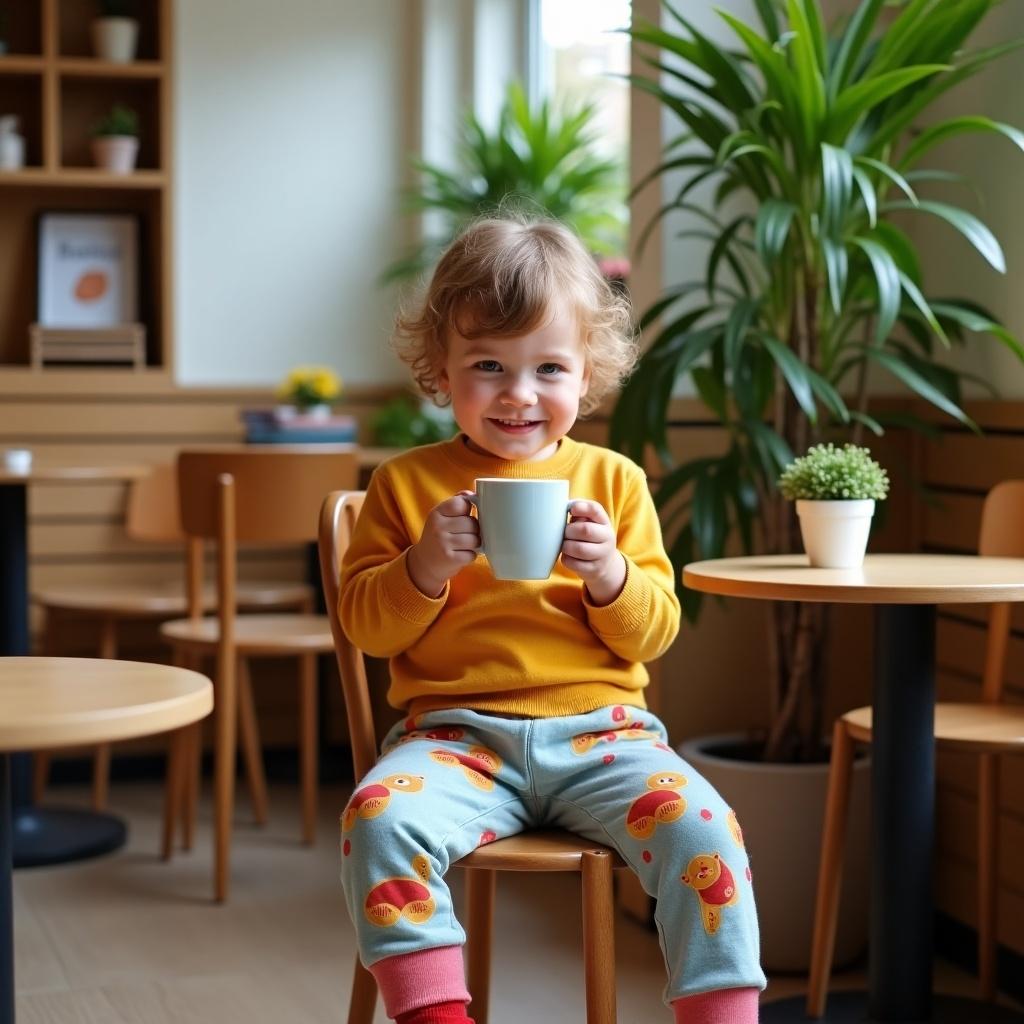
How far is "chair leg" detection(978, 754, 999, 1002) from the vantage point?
2.44 m

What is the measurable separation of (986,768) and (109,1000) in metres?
1.42

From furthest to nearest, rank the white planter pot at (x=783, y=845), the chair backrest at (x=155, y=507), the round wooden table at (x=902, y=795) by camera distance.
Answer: the chair backrest at (x=155, y=507), the white planter pot at (x=783, y=845), the round wooden table at (x=902, y=795)

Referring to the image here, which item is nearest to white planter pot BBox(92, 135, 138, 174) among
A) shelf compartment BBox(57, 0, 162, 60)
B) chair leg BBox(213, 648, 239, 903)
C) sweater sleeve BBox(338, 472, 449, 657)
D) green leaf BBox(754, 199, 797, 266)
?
shelf compartment BBox(57, 0, 162, 60)

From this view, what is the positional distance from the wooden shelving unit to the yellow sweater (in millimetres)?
2611

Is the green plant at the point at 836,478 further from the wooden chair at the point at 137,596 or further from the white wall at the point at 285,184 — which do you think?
the white wall at the point at 285,184

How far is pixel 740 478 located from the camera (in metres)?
2.64

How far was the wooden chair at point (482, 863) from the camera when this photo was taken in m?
1.60

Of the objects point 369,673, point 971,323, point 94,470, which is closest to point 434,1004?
point 971,323

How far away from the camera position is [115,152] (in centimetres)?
417

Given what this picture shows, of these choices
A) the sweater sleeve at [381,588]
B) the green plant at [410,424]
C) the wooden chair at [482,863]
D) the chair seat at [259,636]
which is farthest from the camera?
the green plant at [410,424]

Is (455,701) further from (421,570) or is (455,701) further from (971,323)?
(971,323)

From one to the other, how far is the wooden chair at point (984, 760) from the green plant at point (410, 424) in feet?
5.88

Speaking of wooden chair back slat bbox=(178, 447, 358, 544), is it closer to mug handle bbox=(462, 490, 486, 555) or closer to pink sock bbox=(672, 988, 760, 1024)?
mug handle bbox=(462, 490, 486, 555)

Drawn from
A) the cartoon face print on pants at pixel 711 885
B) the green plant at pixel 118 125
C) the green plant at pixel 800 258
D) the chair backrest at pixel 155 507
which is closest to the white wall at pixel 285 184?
the green plant at pixel 118 125
